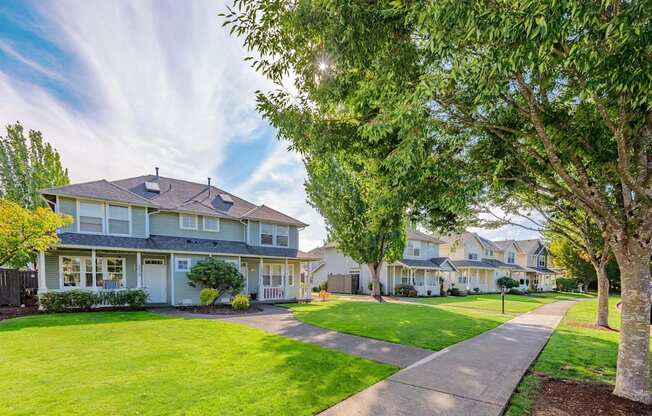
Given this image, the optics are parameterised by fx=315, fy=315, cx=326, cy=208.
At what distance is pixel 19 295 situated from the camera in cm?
Result: 1588

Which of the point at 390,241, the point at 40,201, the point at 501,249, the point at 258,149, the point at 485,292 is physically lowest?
the point at 485,292

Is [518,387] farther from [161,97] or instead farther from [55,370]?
[161,97]

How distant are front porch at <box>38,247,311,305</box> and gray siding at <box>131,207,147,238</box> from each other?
3.43ft

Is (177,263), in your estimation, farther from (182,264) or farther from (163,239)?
(163,239)

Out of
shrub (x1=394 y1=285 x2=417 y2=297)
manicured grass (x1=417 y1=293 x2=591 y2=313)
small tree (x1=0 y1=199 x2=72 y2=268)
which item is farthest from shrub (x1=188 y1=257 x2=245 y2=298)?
shrub (x1=394 y1=285 x2=417 y2=297)

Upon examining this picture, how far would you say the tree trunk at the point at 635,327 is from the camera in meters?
4.92

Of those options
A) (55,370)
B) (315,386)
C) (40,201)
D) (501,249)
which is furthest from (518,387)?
(501,249)

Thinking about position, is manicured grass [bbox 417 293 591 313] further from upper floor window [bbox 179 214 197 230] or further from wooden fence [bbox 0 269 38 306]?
wooden fence [bbox 0 269 38 306]

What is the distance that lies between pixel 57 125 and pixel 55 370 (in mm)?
10099

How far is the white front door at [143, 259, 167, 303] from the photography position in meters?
17.6

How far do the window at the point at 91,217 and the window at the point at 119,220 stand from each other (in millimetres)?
382

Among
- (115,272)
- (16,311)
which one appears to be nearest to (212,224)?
(115,272)

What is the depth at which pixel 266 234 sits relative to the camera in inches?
865

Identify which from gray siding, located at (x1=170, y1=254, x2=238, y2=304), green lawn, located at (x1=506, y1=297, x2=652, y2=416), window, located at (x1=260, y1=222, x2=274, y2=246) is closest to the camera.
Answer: green lawn, located at (x1=506, y1=297, x2=652, y2=416)
